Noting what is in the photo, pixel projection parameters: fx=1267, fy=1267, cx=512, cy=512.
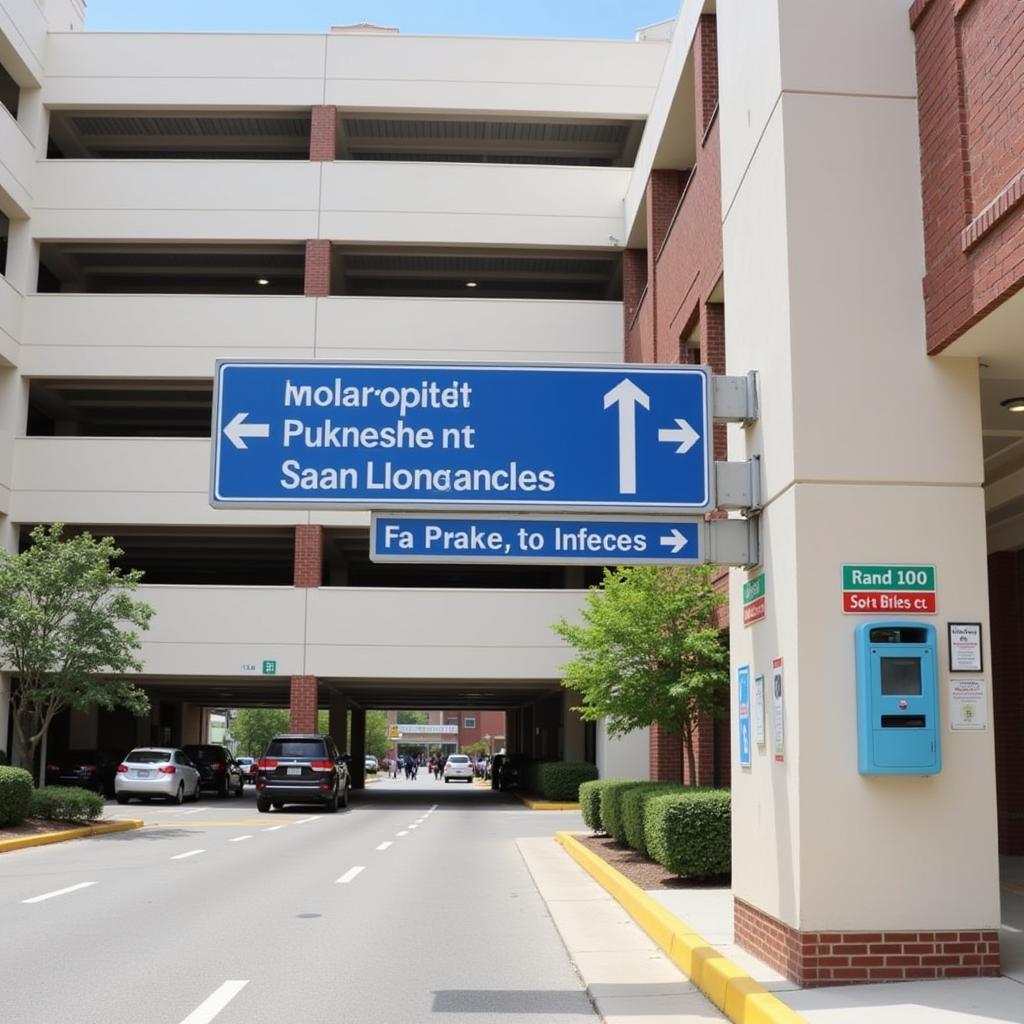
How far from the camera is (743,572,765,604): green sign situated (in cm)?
882

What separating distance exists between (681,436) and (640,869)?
27.0 feet

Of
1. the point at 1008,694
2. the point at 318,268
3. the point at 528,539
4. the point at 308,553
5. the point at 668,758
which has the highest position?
the point at 318,268

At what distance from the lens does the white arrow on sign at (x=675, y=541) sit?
28.5ft

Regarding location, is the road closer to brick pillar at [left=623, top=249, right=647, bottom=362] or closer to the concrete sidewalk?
the concrete sidewalk

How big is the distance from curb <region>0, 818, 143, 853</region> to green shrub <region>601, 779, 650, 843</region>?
29.7 feet

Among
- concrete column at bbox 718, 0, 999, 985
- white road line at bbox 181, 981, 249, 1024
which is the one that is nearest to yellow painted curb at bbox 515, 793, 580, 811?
concrete column at bbox 718, 0, 999, 985

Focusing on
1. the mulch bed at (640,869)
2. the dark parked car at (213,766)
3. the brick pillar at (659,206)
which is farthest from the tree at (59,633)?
the dark parked car at (213,766)

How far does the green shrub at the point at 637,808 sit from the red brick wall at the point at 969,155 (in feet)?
28.5

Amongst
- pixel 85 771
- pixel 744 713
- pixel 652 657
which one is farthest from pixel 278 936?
pixel 85 771

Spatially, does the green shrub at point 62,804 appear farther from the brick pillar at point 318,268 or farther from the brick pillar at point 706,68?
the brick pillar at point 318,268

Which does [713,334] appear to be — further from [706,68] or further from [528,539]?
[528,539]

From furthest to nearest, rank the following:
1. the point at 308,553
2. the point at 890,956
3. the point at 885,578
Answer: the point at 308,553, the point at 885,578, the point at 890,956

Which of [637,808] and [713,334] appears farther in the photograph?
[713,334]

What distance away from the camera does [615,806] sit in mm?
18297
